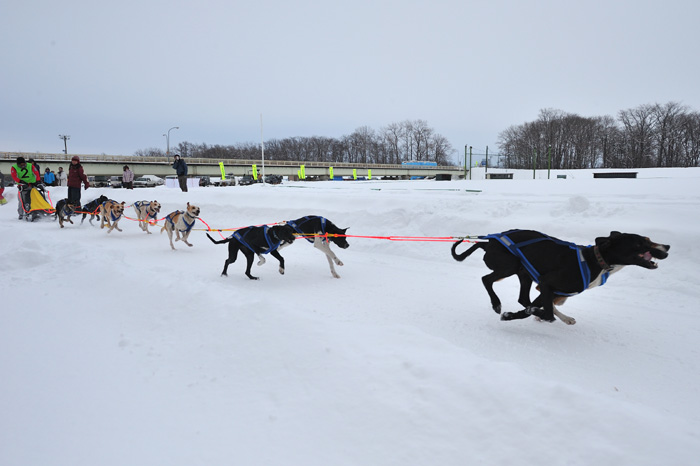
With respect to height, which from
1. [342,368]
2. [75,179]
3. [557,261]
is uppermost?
[75,179]

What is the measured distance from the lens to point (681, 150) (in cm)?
5588

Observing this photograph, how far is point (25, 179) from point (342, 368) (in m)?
16.2

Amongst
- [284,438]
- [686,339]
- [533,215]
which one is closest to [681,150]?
[533,215]

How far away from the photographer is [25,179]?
13852 millimetres

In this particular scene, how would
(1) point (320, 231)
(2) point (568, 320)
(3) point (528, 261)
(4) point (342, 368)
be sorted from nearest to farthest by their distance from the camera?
(4) point (342, 368) → (3) point (528, 261) → (2) point (568, 320) → (1) point (320, 231)

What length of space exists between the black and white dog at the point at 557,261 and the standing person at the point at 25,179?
656 inches

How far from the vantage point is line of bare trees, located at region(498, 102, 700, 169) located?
5566 cm

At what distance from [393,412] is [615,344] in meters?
2.58

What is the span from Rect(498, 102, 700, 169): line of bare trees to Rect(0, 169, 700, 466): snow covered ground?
45.8m

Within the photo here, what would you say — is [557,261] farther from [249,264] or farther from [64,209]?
[64,209]

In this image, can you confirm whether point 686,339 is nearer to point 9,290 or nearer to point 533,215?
point 533,215

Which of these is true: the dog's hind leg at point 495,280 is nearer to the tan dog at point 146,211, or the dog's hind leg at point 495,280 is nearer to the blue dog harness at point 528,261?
the blue dog harness at point 528,261

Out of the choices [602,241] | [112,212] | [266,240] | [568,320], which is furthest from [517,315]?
[112,212]

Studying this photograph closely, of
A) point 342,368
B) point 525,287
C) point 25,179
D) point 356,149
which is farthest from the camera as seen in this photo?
point 356,149
